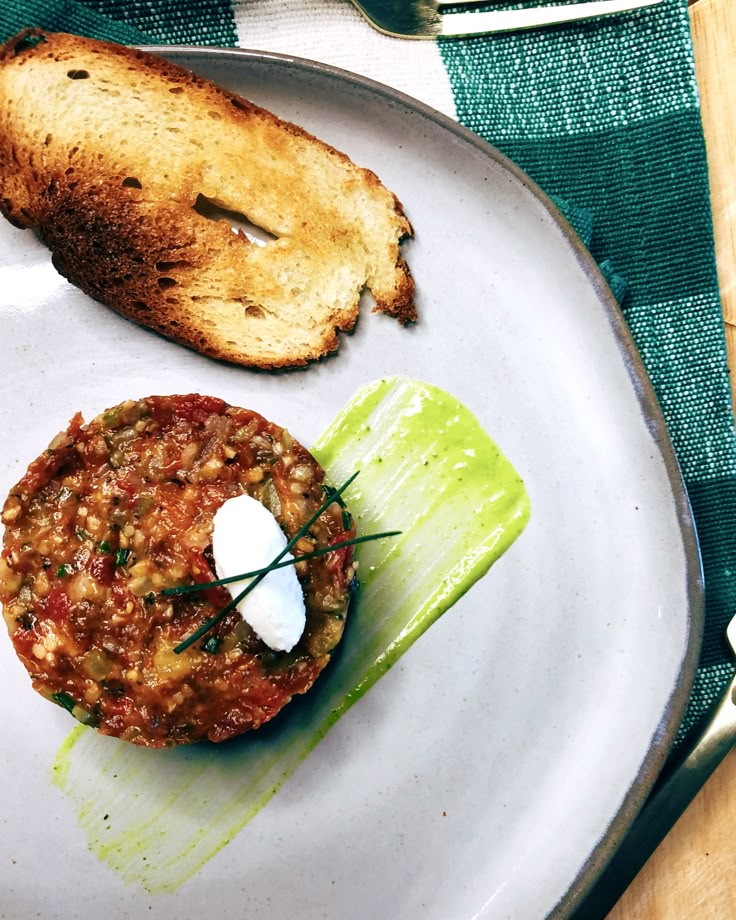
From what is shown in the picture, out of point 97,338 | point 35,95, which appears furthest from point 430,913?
point 35,95

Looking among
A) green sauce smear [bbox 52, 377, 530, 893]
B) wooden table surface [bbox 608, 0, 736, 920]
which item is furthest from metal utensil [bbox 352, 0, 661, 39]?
wooden table surface [bbox 608, 0, 736, 920]

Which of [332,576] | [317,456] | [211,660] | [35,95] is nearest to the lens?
[211,660]

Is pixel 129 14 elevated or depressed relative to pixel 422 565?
elevated

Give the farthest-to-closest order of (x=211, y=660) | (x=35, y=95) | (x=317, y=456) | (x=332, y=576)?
(x=317, y=456) → (x=35, y=95) → (x=332, y=576) → (x=211, y=660)

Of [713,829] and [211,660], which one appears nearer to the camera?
[211,660]

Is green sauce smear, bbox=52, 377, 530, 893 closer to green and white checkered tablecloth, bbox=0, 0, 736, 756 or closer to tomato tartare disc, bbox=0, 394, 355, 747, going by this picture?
tomato tartare disc, bbox=0, 394, 355, 747

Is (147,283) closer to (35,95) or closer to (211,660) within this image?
(35,95)

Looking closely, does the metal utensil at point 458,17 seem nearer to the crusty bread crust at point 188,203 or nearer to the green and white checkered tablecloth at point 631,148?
the green and white checkered tablecloth at point 631,148
